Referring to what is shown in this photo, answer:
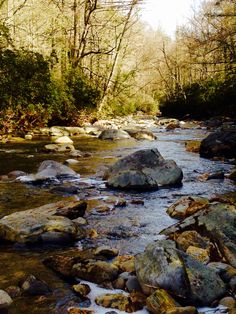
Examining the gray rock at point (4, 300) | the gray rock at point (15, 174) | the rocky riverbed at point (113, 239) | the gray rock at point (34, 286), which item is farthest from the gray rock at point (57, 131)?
the gray rock at point (4, 300)

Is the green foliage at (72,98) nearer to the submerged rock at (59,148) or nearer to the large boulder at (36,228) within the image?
the submerged rock at (59,148)

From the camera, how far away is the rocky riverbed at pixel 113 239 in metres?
3.45

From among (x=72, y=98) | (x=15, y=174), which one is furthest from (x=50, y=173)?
(x=72, y=98)

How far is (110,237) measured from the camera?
5098mm

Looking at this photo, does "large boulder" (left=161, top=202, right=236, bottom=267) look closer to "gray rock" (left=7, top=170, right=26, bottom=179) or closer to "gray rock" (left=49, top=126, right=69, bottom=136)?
"gray rock" (left=7, top=170, right=26, bottom=179)

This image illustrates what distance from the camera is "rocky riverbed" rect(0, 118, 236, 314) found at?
3445 millimetres

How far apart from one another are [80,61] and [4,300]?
2160 centimetres

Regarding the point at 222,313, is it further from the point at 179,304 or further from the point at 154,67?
the point at 154,67

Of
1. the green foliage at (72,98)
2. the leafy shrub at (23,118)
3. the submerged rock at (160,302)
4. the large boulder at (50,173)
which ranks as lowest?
the submerged rock at (160,302)

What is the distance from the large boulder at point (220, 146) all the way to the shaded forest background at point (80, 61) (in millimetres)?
5511

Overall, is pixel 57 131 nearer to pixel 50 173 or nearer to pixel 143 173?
pixel 50 173

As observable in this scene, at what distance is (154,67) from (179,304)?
4545cm

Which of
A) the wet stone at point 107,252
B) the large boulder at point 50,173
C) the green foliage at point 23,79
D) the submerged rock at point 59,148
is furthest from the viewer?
the green foliage at point 23,79

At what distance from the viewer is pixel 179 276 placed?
345cm
